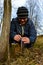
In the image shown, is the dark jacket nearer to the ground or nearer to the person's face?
the person's face

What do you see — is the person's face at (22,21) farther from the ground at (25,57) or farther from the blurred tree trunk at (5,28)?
the ground at (25,57)

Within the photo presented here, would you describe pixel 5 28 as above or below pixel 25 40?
above

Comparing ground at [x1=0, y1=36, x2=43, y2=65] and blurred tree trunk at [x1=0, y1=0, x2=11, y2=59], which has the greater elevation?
blurred tree trunk at [x1=0, y1=0, x2=11, y2=59]

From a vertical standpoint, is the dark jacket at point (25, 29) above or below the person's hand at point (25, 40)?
above

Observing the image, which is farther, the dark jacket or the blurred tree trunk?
the dark jacket

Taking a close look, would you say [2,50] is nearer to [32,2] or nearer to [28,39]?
[28,39]

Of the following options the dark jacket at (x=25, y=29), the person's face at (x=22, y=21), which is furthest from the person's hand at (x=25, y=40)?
the person's face at (x=22, y=21)

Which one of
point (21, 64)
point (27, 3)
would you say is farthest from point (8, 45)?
point (27, 3)

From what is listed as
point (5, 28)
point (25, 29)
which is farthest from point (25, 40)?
point (5, 28)

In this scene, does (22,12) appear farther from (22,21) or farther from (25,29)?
(25,29)

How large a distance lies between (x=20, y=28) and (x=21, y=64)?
1.68 feet

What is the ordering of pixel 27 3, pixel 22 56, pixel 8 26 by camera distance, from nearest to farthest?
1. pixel 8 26
2. pixel 22 56
3. pixel 27 3

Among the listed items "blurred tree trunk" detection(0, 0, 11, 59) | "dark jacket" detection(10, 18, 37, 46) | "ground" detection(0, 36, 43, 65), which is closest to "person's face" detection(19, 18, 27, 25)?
"dark jacket" detection(10, 18, 37, 46)

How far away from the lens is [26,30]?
310 cm
